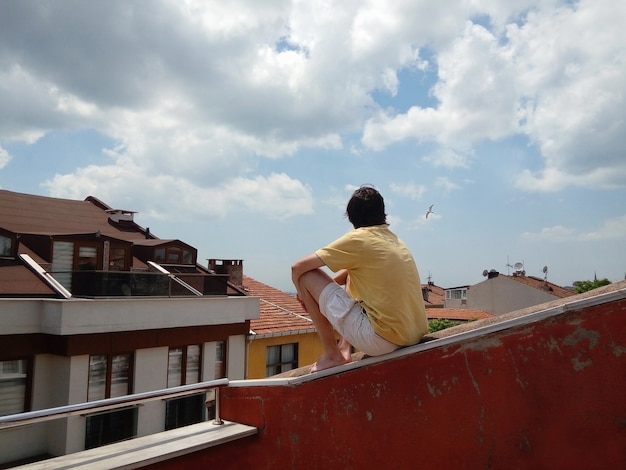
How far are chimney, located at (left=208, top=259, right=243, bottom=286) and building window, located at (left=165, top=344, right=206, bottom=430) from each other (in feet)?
21.2

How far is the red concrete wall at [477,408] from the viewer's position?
2352 millimetres

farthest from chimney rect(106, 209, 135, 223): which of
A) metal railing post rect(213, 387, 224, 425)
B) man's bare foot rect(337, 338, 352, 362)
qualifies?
man's bare foot rect(337, 338, 352, 362)

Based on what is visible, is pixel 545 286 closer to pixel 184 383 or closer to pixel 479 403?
pixel 184 383

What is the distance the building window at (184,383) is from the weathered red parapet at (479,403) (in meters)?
11.3

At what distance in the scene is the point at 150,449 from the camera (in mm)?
3123

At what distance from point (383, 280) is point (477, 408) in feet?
2.98

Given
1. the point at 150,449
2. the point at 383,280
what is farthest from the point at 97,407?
the point at 383,280

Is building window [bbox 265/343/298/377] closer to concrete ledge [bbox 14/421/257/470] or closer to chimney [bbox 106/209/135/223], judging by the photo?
chimney [bbox 106/209/135/223]

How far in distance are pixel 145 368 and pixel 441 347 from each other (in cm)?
1279

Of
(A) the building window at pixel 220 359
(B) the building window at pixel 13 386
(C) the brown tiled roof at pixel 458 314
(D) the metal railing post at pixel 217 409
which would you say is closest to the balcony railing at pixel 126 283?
(A) the building window at pixel 220 359

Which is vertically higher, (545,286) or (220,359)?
(545,286)

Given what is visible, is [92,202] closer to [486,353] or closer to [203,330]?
[203,330]

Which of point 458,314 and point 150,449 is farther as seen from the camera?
point 458,314

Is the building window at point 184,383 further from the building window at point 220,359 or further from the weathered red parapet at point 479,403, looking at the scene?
the weathered red parapet at point 479,403
